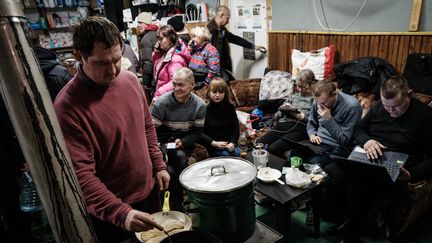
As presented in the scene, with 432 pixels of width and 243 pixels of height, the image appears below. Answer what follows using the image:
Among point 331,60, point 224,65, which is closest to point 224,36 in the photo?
point 224,65

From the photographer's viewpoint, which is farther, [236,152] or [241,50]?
[241,50]

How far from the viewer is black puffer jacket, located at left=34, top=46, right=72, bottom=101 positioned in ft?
6.30

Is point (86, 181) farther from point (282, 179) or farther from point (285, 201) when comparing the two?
point (282, 179)

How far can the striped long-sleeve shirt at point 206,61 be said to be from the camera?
3779 mm

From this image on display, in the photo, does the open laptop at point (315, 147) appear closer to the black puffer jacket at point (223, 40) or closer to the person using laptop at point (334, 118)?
the person using laptop at point (334, 118)

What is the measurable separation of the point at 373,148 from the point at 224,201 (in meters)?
1.60

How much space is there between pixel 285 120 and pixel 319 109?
23.5 inches

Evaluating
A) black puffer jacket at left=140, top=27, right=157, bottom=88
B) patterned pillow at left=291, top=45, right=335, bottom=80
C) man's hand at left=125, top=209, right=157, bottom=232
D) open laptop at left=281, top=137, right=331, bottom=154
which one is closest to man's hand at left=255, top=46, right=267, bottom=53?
patterned pillow at left=291, top=45, right=335, bottom=80

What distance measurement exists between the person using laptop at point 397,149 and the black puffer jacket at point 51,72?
2.13m

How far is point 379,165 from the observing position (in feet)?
6.26

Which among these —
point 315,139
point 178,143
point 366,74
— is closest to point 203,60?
point 178,143

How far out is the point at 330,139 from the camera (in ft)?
8.73

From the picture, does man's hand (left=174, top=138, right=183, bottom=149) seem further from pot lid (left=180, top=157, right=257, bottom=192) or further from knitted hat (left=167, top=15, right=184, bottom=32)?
knitted hat (left=167, top=15, right=184, bottom=32)

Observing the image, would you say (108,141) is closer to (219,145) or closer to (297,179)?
(297,179)
